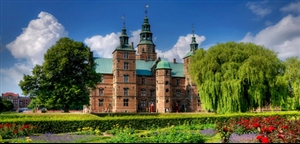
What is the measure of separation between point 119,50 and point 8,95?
143150 mm

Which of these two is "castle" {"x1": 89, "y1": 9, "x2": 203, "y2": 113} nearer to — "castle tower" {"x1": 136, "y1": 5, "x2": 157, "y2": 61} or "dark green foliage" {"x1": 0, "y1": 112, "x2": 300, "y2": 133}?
"castle tower" {"x1": 136, "y1": 5, "x2": 157, "y2": 61}

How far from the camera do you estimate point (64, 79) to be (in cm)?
3164

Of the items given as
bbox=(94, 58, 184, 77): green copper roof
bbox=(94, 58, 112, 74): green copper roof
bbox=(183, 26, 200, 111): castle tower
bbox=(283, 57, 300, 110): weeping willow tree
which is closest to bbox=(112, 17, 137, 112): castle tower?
bbox=(94, 58, 112, 74): green copper roof

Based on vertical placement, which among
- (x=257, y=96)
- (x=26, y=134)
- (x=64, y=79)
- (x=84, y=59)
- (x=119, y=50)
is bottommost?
(x=26, y=134)

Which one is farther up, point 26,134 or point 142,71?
point 142,71

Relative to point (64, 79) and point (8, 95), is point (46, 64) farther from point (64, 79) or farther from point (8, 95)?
point (8, 95)

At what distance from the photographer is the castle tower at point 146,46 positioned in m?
67.2

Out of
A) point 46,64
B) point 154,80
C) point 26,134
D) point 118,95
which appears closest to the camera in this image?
point 26,134

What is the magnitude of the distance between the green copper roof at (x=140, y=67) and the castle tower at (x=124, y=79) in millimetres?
2551

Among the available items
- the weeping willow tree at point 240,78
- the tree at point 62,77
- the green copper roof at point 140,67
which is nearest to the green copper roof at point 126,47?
the green copper roof at point 140,67

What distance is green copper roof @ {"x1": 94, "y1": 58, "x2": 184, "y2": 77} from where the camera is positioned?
55609mm

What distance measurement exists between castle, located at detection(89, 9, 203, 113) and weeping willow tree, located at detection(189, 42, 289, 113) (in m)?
19.9

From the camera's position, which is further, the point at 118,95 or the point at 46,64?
the point at 118,95

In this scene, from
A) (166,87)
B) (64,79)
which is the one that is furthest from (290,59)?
(64,79)
